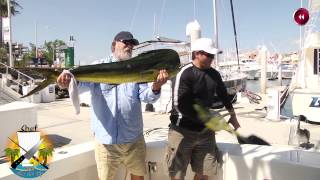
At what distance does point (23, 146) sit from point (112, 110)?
2.84 feet

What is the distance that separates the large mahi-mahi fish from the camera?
236 centimetres

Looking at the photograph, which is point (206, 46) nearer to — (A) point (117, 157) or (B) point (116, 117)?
(B) point (116, 117)

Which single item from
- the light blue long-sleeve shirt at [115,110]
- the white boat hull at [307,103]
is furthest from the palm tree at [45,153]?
the white boat hull at [307,103]

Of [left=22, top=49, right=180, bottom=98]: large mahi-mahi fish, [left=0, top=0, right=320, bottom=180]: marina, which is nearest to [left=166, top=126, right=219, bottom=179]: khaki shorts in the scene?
[left=0, top=0, right=320, bottom=180]: marina

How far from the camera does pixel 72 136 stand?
9.66 meters

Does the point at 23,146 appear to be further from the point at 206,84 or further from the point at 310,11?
the point at 310,11

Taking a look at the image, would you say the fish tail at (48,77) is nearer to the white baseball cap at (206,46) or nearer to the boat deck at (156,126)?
the white baseball cap at (206,46)

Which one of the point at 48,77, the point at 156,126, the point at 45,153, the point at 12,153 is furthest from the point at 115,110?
the point at 156,126

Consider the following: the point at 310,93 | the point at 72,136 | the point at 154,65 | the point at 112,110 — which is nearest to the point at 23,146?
the point at 112,110

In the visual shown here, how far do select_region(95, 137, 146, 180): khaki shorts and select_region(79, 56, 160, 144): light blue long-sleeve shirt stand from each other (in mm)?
64

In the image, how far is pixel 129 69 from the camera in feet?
7.73

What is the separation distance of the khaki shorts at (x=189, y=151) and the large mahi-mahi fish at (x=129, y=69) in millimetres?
889

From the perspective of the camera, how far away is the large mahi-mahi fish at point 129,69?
2.36 m

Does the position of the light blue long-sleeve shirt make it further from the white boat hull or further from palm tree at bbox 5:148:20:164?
the white boat hull
